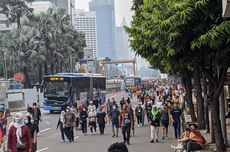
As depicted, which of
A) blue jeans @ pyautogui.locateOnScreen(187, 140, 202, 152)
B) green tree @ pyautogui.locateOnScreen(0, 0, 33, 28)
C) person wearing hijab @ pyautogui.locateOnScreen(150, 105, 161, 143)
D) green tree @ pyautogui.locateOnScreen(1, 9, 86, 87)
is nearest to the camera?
blue jeans @ pyautogui.locateOnScreen(187, 140, 202, 152)

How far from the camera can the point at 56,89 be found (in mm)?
41125

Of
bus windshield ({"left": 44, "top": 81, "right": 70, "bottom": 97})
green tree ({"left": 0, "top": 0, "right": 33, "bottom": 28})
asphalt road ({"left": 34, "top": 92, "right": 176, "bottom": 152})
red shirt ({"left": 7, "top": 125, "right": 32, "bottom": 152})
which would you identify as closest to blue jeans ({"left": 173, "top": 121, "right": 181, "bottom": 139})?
asphalt road ({"left": 34, "top": 92, "right": 176, "bottom": 152})

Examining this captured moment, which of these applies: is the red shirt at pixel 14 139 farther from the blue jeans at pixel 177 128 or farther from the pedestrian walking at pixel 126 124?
the blue jeans at pixel 177 128

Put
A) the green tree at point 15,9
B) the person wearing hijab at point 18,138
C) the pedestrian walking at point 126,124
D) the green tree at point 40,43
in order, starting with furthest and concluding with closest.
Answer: the green tree at point 15,9
the green tree at point 40,43
the pedestrian walking at point 126,124
the person wearing hijab at point 18,138

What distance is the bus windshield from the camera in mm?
40822

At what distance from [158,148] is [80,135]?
711cm

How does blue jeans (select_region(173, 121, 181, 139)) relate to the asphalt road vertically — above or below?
above

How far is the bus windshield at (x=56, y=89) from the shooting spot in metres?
40.8

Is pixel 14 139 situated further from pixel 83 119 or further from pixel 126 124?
pixel 83 119

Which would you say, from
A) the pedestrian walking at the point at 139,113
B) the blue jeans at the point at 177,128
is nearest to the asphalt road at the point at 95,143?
the blue jeans at the point at 177,128

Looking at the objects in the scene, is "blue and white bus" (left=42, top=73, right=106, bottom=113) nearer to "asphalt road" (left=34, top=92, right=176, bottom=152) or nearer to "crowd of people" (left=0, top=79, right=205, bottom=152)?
"crowd of people" (left=0, top=79, right=205, bottom=152)

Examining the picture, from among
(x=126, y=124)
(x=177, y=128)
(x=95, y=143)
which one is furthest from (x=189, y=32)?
(x=177, y=128)

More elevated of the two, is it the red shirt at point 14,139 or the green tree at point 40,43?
the green tree at point 40,43

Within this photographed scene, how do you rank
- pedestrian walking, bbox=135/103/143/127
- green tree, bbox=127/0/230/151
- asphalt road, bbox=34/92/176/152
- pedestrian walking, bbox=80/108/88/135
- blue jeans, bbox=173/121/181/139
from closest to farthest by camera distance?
green tree, bbox=127/0/230/151 < asphalt road, bbox=34/92/176/152 < blue jeans, bbox=173/121/181/139 < pedestrian walking, bbox=80/108/88/135 < pedestrian walking, bbox=135/103/143/127
